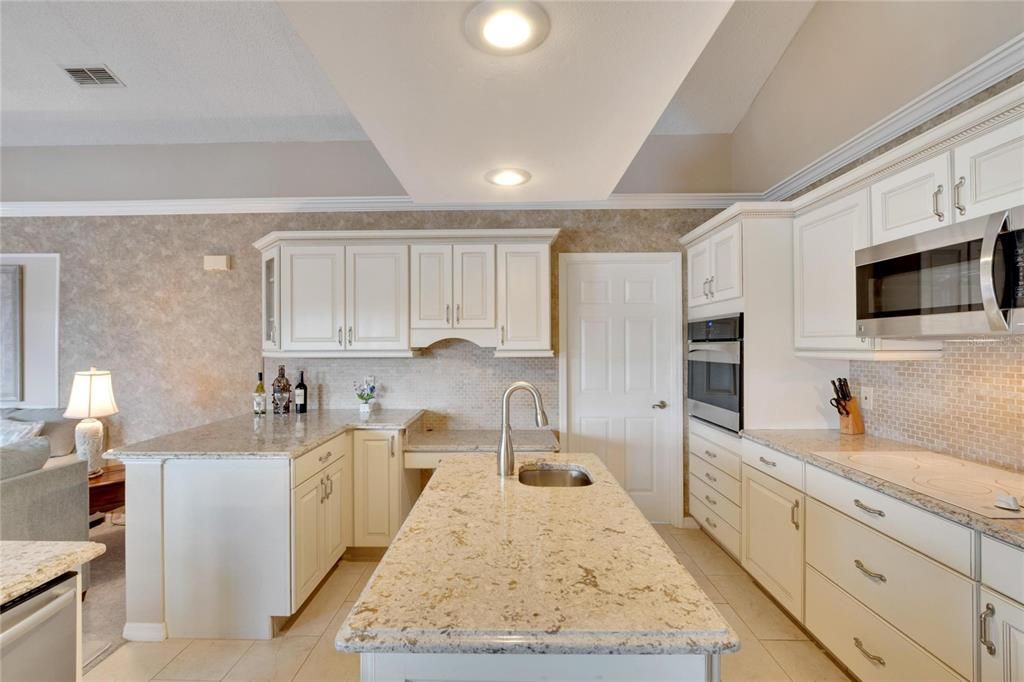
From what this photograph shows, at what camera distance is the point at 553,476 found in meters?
1.88

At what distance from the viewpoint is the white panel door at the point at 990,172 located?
1.42m

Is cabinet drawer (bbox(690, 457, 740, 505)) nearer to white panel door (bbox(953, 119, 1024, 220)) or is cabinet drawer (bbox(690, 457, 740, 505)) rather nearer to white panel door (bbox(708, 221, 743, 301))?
white panel door (bbox(708, 221, 743, 301))

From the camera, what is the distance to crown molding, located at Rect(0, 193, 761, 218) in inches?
135

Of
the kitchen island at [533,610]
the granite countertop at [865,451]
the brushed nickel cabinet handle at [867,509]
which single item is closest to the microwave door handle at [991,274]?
the granite countertop at [865,451]

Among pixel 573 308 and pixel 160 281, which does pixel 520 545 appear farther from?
pixel 160 281

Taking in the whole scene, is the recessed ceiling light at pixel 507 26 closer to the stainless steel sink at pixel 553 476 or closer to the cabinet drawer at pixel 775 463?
the stainless steel sink at pixel 553 476

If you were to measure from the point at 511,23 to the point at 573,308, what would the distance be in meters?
2.36

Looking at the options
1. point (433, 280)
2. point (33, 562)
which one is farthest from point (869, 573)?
point (433, 280)

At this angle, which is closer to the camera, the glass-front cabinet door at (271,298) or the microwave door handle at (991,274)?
the microwave door handle at (991,274)

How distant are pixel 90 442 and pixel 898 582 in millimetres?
4430

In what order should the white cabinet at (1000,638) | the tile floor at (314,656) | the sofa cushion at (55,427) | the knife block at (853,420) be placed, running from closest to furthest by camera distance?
the white cabinet at (1000,638)
the tile floor at (314,656)
the knife block at (853,420)
the sofa cushion at (55,427)

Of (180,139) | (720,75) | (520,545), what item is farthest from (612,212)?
(180,139)

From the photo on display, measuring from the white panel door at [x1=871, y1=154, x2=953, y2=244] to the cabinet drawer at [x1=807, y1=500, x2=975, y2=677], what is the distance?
1.21m

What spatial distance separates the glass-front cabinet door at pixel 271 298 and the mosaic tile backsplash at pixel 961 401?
12.3 feet
